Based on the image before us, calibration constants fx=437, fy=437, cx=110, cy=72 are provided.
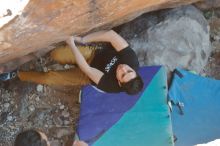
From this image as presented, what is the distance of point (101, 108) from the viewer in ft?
14.4

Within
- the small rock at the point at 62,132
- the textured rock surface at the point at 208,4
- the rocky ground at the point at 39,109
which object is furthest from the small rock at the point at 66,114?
the textured rock surface at the point at 208,4

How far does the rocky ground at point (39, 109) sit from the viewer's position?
453 cm

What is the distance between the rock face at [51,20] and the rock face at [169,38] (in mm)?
1214

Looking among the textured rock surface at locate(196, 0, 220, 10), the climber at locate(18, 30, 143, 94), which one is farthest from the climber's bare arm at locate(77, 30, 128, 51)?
the textured rock surface at locate(196, 0, 220, 10)

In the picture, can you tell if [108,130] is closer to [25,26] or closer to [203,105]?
[203,105]

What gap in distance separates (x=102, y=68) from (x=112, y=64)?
119 millimetres

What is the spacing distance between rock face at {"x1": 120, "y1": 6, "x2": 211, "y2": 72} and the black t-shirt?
446mm

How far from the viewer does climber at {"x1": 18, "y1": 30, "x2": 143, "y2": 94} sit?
415 cm

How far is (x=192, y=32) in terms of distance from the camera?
4891 mm

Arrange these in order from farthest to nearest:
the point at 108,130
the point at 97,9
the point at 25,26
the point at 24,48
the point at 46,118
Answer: the point at 46,118 → the point at 108,130 → the point at 24,48 → the point at 97,9 → the point at 25,26

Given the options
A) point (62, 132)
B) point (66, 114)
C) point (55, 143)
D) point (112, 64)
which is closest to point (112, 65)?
point (112, 64)

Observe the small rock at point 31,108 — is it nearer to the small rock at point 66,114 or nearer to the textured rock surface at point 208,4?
the small rock at point 66,114

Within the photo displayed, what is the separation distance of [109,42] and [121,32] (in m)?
0.48

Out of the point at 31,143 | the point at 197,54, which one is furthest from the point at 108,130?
the point at 197,54
